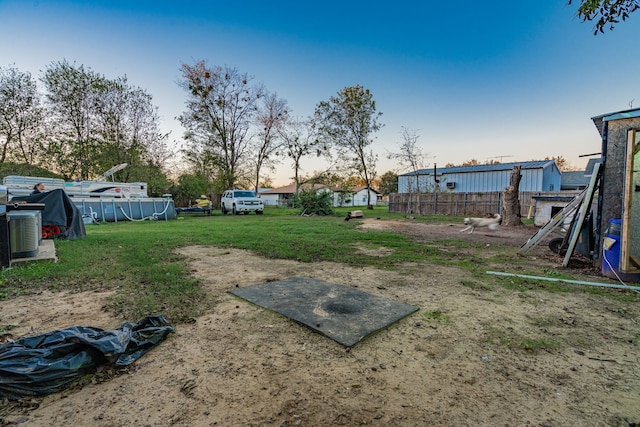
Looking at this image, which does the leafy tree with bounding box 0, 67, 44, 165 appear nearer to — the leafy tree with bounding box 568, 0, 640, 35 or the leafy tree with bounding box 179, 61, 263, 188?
the leafy tree with bounding box 179, 61, 263, 188

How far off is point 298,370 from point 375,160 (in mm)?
25309

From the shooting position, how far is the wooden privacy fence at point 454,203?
1739 cm

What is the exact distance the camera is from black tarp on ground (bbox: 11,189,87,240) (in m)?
7.06

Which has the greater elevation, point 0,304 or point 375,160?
point 375,160

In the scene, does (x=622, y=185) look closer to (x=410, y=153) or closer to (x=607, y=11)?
(x=607, y=11)

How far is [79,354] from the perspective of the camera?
1756 mm

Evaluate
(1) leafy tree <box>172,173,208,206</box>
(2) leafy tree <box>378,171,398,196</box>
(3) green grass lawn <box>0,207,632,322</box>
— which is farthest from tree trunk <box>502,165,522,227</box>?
(2) leafy tree <box>378,171,398,196</box>

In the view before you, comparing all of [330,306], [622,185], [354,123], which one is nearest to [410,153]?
[354,123]

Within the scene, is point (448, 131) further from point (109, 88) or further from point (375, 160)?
point (109, 88)

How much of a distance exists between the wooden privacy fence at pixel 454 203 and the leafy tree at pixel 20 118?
25672 millimetres

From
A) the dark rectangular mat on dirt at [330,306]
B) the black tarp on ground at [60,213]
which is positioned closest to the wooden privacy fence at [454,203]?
the dark rectangular mat on dirt at [330,306]

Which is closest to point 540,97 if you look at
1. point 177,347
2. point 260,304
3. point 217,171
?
point 260,304


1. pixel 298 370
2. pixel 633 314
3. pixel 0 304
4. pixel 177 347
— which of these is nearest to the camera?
pixel 298 370

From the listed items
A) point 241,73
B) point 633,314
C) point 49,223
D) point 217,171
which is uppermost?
point 241,73
